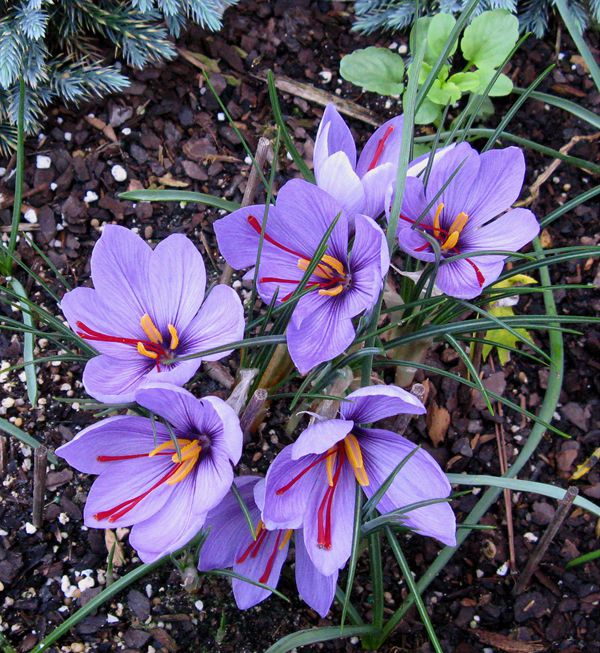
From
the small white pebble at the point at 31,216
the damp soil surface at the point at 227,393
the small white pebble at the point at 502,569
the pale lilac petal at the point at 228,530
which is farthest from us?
the small white pebble at the point at 31,216

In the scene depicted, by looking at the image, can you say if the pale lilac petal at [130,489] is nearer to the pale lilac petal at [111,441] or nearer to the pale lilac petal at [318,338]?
the pale lilac petal at [111,441]

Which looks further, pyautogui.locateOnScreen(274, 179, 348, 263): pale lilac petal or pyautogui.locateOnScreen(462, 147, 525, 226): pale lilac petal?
pyautogui.locateOnScreen(462, 147, 525, 226): pale lilac petal

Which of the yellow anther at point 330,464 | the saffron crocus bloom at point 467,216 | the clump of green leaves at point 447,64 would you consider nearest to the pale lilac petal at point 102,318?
the yellow anther at point 330,464

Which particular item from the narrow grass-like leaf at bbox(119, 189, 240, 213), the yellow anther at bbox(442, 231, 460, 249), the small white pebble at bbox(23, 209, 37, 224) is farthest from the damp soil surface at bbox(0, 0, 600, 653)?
the yellow anther at bbox(442, 231, 460, 249)

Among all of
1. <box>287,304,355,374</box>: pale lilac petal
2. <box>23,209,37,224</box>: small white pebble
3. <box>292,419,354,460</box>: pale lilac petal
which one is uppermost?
<box>287,304,355,374</box>: pale lilac petal

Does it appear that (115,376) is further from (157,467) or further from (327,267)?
(327,267)

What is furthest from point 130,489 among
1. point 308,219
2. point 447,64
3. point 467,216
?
point 447,64

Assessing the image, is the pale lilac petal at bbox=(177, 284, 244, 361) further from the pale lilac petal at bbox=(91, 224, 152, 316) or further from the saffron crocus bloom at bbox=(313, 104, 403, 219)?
the saffron crocus bloom at bbox=(313, 104, 403, 219)
